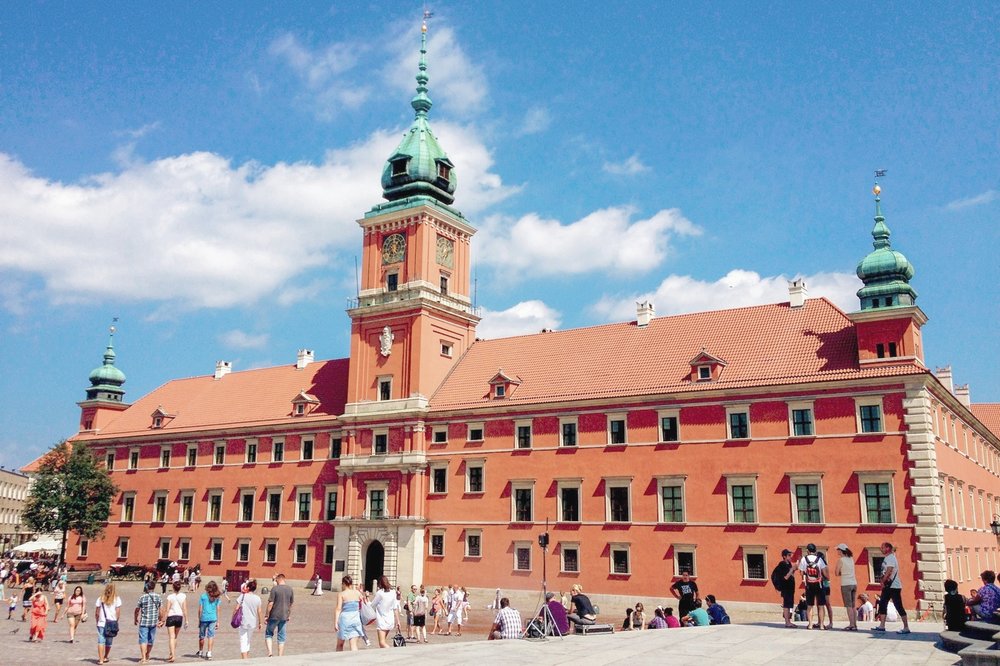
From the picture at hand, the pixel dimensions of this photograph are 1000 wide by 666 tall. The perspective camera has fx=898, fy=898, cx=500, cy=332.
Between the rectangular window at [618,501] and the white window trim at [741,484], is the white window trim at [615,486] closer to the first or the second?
the rectangular window at [618,501]

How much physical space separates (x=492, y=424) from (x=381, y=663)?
108 feet

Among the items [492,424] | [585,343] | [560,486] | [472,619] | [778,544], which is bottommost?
[472,619]

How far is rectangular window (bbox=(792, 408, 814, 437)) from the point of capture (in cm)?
3821

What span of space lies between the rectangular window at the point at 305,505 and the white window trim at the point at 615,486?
19.5m

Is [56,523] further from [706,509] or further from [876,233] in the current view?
[876,233]

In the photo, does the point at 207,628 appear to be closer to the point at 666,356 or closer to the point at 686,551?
the point at 686,551

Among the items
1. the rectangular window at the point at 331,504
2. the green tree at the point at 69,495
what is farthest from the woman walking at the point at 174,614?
the green tree at the point at 69,495

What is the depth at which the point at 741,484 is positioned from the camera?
128 ft

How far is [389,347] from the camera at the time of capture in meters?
52.2

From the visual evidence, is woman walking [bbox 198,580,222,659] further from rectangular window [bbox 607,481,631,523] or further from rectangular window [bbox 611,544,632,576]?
rectangular window [bbox 607,481,631,523]

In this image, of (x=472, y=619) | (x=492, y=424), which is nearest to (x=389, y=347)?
(x=492, y=424)

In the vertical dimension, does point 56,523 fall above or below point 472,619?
above

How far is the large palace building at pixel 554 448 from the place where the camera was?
37188 mm

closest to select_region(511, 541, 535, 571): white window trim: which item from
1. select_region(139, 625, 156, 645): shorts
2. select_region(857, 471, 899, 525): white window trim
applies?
select_region(857, 471, 899, 525): white window trim
